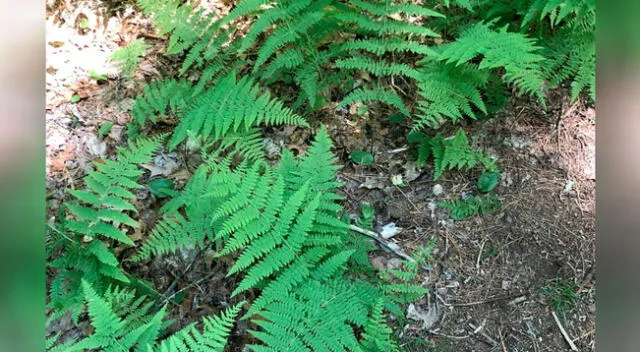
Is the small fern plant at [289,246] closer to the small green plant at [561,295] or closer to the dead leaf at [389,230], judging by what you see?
the dead leaf at [389,230]

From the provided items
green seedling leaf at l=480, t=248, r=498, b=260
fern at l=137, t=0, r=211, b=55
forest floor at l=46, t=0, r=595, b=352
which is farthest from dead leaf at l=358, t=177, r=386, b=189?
fern at l=137, t=0, r=211, b=55

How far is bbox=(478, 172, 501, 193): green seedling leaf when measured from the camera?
104 inches

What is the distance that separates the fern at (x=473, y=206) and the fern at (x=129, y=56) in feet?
6.08

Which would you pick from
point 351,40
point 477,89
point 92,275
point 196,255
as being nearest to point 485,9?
point 477,89

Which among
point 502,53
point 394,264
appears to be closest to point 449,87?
point 502,53

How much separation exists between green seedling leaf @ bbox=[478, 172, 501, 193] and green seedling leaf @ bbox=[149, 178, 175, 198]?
63.8 inches

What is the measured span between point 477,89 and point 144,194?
6.11 feet

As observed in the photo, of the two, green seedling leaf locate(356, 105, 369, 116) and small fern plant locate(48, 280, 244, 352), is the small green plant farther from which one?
small fern plant locate(48, 280, 244, 352)

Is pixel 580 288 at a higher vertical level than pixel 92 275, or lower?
higher

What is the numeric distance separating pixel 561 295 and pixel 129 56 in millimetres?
2570

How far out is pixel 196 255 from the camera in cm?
264

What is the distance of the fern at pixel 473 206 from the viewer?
264 centimetres
